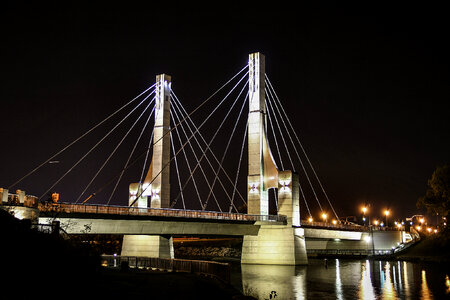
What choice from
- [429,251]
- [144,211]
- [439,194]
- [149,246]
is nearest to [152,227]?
[144,211]

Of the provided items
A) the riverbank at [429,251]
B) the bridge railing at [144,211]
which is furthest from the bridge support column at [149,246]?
the riverbank at [429,251]

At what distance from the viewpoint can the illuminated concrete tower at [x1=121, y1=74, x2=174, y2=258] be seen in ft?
191

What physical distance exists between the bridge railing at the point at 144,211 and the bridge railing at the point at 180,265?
4719 mm

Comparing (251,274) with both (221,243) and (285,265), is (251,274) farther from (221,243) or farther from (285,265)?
(221,243)

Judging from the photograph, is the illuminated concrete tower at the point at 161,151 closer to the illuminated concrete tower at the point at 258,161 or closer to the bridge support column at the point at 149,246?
the bridge support column at the point at 149,246

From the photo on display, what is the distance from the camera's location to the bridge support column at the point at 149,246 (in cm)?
5703

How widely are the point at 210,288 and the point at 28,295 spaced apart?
37.1 ft

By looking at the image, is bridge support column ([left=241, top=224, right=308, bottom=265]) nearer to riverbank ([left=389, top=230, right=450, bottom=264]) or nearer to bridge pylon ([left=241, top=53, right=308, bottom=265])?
bridge pylon ([left=241, top=53, right=308, bottom=265])

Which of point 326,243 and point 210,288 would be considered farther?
point 326,243

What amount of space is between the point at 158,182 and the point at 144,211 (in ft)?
38.6

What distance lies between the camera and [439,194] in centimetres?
6788

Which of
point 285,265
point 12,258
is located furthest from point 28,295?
point 285,265

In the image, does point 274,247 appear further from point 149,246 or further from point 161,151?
point 161,151

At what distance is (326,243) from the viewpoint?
102 meters
